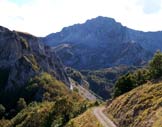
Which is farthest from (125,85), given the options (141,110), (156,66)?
(141,110)

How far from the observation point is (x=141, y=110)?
9225 centimetres

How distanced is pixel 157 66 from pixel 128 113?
5354cm

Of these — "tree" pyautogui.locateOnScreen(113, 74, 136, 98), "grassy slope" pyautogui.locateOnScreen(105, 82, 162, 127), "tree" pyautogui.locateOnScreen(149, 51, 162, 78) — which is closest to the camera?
"grassy slope" pyautogui.locateOnScreen(105, 82, 162, 127)

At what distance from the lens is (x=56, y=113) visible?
150 meters

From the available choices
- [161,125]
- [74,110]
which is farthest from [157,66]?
[161,125]

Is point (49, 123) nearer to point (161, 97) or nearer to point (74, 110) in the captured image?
point (74, 110)

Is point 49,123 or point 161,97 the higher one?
point 161,97

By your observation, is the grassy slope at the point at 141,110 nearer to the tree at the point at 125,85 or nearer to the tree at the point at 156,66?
the tree at the point at 156,66

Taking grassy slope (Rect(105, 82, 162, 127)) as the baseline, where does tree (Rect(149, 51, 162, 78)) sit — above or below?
above

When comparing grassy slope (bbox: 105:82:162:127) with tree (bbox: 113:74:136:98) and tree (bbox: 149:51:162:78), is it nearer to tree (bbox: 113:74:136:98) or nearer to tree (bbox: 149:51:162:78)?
tree (bbox: 149:51:162:78)

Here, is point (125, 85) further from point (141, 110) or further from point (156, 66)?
point (141, 110)

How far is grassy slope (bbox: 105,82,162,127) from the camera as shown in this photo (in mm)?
80238

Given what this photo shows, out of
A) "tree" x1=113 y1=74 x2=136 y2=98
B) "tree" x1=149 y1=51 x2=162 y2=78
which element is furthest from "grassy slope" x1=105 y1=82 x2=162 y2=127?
"tree" x1=113 y1=74 x2=136 y2=98

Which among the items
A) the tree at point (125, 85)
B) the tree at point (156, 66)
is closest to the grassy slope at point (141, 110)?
the tree at point (156, 66)
